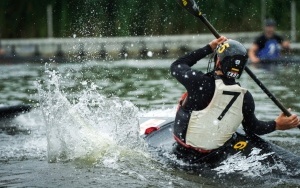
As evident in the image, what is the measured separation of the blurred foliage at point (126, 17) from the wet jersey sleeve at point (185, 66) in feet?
73.4

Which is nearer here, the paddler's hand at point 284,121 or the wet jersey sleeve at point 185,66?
the wet jersey sleeve at point 185,66

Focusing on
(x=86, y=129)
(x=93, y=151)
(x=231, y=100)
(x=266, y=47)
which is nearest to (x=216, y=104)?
(x=231, y=100)

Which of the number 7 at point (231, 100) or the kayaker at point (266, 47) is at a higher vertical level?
the number 7 at point (231, 100)

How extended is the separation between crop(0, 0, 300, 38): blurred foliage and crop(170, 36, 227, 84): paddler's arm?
2237 cm

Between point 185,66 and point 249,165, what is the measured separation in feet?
3.89

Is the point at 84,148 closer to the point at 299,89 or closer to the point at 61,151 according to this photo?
the point at 61,151

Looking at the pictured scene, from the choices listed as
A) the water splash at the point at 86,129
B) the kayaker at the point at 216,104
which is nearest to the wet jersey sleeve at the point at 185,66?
the kayaker at the point at 216,104

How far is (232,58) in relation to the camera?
22.9 ft

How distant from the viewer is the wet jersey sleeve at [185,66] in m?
7.13

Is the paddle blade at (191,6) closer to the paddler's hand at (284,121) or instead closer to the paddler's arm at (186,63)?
the paddler's arm at (186,63)

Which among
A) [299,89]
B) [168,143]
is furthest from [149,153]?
[299,89]

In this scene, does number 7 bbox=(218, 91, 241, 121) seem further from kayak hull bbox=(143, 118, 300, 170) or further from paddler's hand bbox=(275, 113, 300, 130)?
paddler's hand bbox=(275, 113, 300, 130)

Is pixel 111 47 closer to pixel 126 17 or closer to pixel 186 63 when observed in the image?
pixel 126 17

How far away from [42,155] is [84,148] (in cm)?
55
